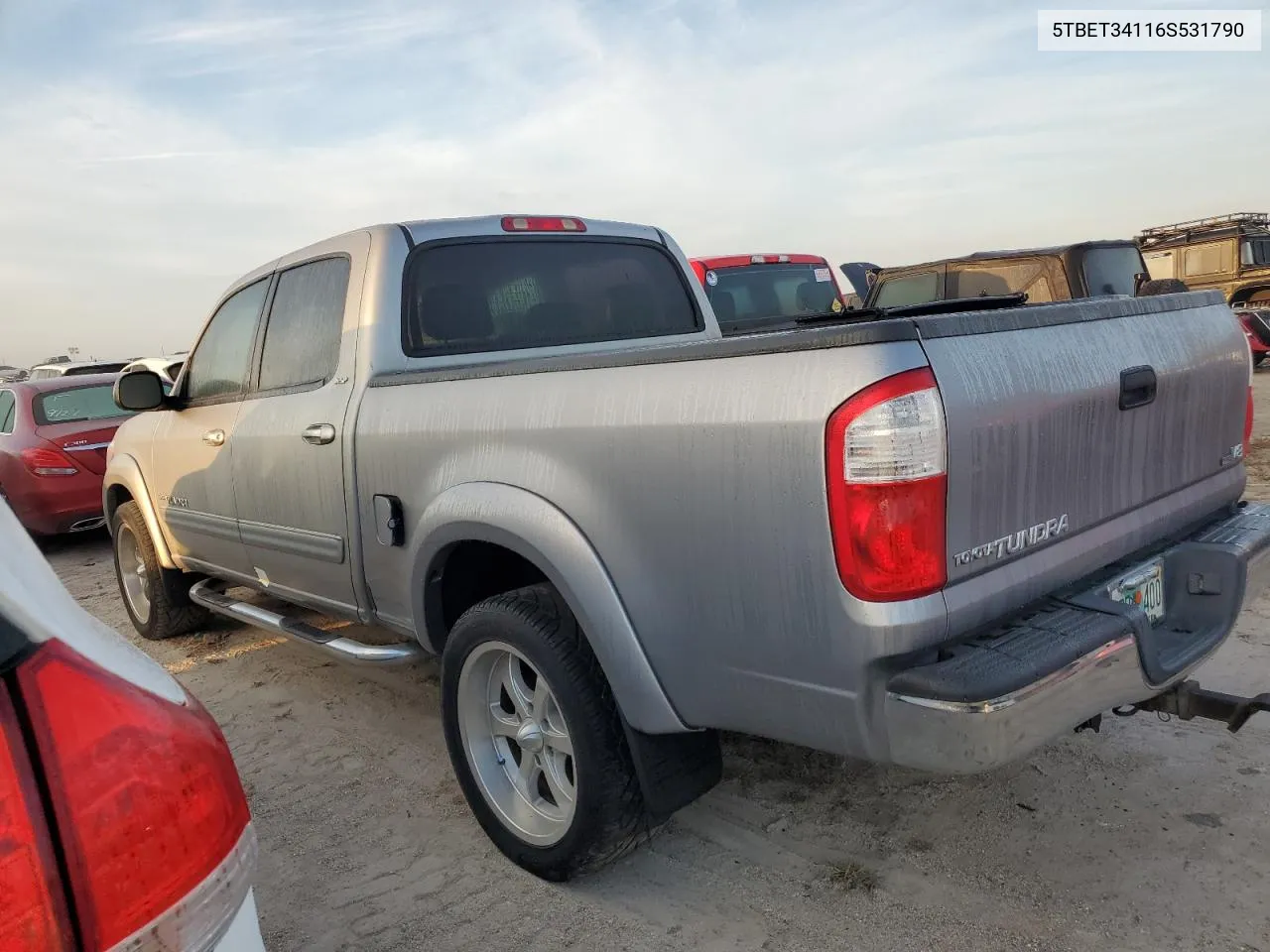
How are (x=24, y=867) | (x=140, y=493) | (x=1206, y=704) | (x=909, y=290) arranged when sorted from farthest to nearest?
1. (x=909, y=290)
2. (x=140, y=493)
3. (x=1206, y=704)
4. (x=24, y=867)

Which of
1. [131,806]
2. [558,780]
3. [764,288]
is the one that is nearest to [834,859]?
[558,780]

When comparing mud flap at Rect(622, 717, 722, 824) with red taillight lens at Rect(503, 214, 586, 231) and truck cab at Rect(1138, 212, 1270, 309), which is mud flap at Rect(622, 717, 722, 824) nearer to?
red taillight lens at Rect(503, 214, 586, 231)

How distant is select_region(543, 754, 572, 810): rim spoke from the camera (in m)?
2.64

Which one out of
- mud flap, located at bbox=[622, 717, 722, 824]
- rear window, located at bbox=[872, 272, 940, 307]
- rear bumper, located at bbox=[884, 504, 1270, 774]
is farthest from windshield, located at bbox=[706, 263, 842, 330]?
rear bumper, located at bbox=[884, 504, 1270, 774]

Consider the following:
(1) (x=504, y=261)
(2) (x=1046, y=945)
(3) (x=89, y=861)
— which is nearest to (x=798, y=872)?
(2) (x=1046, y=945)

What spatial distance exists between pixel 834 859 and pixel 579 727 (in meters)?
0.87

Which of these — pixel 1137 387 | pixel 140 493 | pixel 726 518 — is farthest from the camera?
pixel 140 493

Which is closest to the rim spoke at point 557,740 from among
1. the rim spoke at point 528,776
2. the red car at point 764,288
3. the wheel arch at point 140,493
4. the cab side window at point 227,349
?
the rim spoke at point 528,776

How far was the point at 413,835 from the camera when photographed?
2.99 meters

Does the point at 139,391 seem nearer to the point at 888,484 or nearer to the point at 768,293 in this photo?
the point at 888,484

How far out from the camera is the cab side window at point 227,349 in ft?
13.3

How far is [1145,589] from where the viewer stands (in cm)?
238

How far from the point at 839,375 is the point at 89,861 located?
Answer: 1.41m

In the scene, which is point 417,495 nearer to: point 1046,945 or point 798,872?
point 798,872
